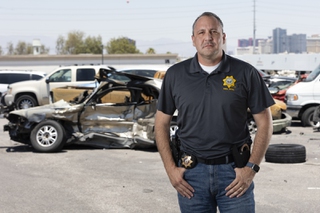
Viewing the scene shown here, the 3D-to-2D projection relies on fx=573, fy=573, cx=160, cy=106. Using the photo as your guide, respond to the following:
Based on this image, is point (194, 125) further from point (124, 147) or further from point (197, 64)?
point (124, 147)

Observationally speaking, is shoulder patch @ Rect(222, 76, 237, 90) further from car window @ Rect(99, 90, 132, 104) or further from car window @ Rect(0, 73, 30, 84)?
car window @ Rect(0, 73, 30, 84)

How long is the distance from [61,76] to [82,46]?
3953 inches

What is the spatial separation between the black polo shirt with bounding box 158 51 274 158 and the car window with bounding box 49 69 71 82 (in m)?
18.2

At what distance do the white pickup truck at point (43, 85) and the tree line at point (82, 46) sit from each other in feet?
301

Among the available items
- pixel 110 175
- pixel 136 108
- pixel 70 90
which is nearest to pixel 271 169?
pixel 110 175

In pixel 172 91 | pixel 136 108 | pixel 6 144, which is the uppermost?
pixel 172 91

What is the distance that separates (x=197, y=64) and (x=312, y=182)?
5278mm

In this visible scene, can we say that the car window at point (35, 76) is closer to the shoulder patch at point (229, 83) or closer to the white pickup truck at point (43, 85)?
the white pickup truck at point (43, 85)

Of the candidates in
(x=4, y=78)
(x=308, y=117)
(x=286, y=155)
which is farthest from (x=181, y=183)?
(x=4, y=78)

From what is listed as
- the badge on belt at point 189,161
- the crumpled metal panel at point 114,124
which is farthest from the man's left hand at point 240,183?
the crumpled metal panel at point 114,124

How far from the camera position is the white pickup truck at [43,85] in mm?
21156

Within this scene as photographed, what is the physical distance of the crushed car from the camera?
456 inches

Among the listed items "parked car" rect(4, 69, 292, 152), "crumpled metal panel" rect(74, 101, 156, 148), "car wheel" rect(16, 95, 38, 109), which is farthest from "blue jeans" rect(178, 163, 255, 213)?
"car wheel" rect(16, 95, 38, 109)

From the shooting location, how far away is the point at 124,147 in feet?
39.3
